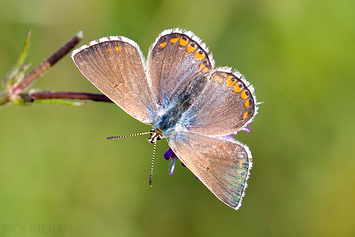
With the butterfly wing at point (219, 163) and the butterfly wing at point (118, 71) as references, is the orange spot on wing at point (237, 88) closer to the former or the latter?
the butterfly wing at point (219, 163)

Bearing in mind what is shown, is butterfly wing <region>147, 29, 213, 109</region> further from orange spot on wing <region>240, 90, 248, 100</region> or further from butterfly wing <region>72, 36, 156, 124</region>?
orange spot on wing <region>240, 90, 248, 100</region>

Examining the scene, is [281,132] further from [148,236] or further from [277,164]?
[148,236]

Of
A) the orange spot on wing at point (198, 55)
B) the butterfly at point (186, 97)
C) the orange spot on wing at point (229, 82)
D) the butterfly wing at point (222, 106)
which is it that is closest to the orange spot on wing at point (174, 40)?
the butterfly at point (186, 97)

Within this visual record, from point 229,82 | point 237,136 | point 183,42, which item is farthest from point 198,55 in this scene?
point 237,136

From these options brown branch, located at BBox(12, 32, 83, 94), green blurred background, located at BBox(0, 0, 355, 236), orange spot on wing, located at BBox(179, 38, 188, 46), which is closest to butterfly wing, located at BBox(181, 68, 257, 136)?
orange spot on wing, located at BBox(179, 38, 188, 46)

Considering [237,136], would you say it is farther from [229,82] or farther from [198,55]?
[198,55]

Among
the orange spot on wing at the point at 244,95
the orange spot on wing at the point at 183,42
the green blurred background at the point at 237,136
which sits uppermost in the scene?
the orange spot on wing at the point at 183,42
